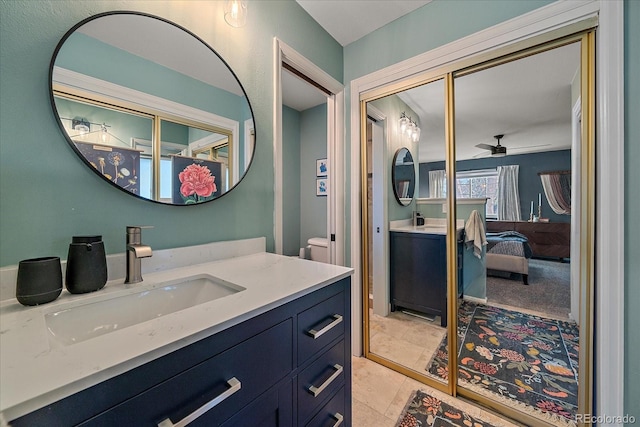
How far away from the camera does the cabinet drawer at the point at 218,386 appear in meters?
0.47

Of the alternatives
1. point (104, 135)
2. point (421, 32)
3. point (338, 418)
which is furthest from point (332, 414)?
point (421, 32)

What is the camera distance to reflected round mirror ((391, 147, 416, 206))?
1852 millimetres

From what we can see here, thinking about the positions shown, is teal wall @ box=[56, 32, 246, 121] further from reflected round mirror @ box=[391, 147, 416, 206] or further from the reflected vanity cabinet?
reflected round mirror @ box=[391, 147, 416, 206]

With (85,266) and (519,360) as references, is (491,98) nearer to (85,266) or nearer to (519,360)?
(519,360)

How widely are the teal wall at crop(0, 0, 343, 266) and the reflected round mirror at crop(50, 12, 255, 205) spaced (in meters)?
0.04

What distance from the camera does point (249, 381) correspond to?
0.65 meters

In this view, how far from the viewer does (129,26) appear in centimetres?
94

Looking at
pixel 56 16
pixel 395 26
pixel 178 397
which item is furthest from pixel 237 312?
pixel 395 26

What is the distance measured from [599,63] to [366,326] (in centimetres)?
206

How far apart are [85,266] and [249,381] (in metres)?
0.61

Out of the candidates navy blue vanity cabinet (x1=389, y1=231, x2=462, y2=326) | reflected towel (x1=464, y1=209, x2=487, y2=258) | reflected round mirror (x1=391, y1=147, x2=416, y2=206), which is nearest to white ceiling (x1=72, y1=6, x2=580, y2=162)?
reflected round mirror (x1=391, y1=147, x2=416, y2=206)

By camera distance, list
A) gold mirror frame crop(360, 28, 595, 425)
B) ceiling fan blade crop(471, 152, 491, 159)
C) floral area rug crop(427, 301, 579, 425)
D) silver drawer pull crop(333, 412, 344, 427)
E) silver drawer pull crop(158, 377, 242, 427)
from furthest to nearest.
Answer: ceiling fan blade crop(471, 152, 491, 159)
floral area rug crop(427, 301, 579, 425)
gold mirror frame crop(360, 28, 595, 425)
silver drawer pull crop(333, 412, 344, 427)
silver drawer pull crop(158, 377, 242, 427)

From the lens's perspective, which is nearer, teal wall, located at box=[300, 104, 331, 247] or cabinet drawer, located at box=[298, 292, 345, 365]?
cabinet drawer, located at box=[298, 292, 345, 365]

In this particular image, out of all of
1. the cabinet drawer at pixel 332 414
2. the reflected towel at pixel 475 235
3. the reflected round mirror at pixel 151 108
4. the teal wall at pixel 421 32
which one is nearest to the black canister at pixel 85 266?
the reflected round mirror at pixel 151 108
